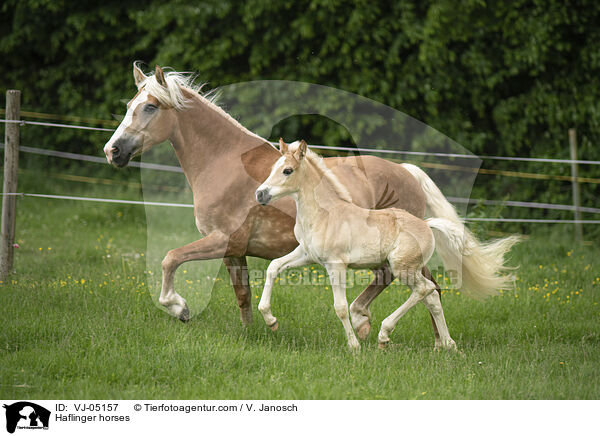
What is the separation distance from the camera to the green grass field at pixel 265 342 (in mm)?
4113

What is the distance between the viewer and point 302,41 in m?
11.6

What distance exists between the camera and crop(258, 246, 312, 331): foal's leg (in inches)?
181

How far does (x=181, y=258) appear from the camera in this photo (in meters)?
4.87

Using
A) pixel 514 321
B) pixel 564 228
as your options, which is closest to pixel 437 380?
pixel 514 321

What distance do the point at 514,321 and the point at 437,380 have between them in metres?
2.11

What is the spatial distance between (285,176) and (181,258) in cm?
117

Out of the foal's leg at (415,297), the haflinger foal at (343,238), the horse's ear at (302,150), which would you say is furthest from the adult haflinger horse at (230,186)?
the horse's ear at (302,150)

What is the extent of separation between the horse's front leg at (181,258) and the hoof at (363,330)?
4.14 ft

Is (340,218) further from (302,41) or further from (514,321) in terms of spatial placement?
(302,41)

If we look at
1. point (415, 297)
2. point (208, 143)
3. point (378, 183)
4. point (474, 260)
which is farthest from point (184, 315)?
point (474, 260)
